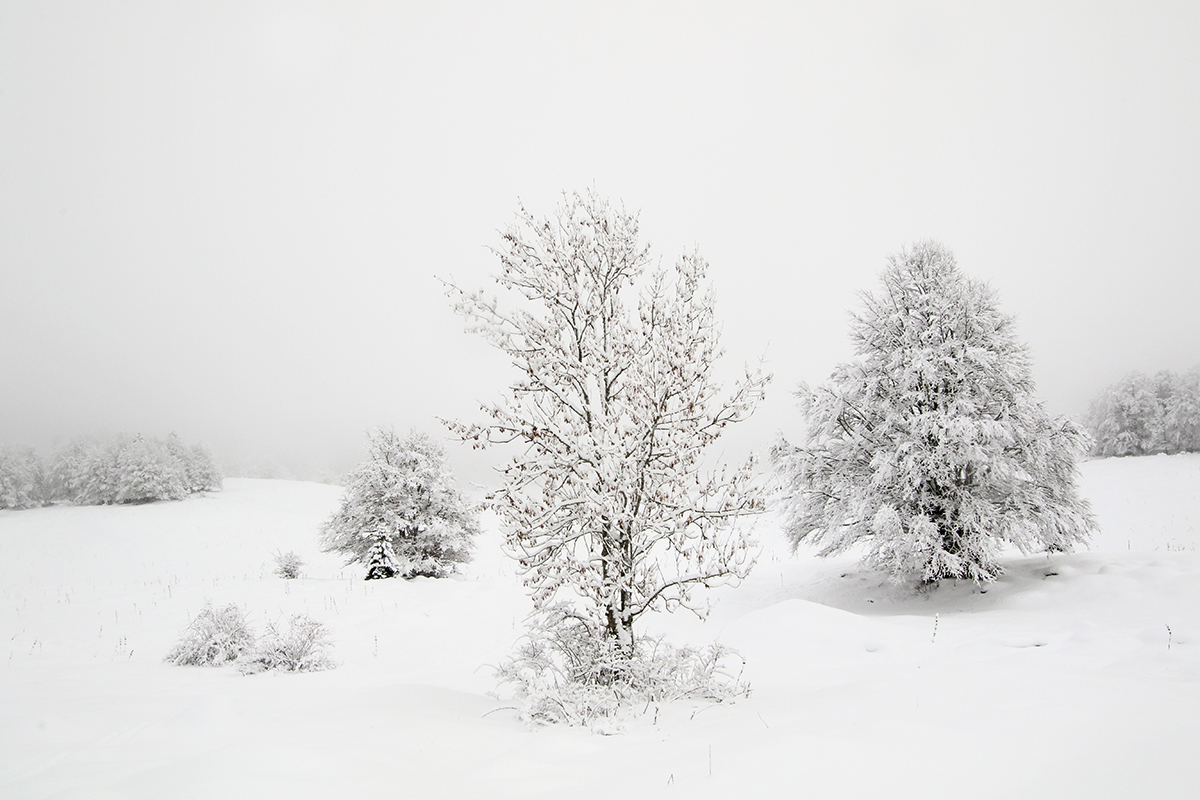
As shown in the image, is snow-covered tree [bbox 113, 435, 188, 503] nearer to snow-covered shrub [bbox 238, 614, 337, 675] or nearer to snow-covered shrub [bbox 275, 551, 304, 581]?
snow-covered shrub [bbox 275, 551, 304, 581]

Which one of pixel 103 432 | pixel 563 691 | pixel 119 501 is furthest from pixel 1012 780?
pixel 103 432

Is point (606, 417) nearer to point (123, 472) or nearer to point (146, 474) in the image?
point (146, 474)

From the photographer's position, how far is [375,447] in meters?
17.5

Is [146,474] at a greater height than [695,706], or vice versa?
[146,474]

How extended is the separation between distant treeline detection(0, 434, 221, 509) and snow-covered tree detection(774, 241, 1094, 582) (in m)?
41.4

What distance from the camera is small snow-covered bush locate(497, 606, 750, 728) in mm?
4684

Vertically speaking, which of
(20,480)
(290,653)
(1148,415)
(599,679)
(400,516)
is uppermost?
(1148,415)

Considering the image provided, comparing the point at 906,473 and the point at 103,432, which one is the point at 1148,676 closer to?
the point at 906,473

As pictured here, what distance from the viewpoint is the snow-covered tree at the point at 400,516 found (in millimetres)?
16672

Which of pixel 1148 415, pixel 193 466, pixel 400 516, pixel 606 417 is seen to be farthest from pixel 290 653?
pixel 1148 415

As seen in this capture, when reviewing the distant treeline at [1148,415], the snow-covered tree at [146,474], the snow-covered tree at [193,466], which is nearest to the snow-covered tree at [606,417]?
the distant treeline at [1148,415]

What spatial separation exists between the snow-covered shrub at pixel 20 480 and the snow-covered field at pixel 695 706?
3157 cm

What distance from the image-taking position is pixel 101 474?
3481cm

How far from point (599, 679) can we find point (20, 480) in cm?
4852
